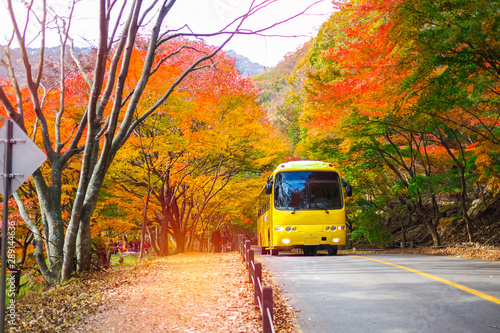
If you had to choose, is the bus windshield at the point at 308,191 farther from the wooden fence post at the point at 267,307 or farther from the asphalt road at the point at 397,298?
the wooden fence post at the point at 267,307

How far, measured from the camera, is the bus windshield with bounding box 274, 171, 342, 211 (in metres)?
15.8

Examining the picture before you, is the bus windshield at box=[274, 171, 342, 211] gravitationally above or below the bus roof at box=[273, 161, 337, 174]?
below

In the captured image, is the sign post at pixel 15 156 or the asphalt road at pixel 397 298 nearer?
the asphalt road at pixel 397 298

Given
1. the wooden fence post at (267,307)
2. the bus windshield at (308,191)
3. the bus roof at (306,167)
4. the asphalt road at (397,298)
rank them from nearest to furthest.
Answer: the wooden fence post at (267,307) → the asphalt road at (397,298) → the bus windshield at (308,191) → the bus roof at (306,167)

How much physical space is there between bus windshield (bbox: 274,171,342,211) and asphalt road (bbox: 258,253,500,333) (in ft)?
15.5

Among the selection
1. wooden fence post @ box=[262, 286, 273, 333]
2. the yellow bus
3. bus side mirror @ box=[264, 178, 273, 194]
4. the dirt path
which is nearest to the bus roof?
the yellow bus

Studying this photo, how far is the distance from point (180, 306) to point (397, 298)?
3756mm

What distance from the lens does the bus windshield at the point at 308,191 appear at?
51.8 ft

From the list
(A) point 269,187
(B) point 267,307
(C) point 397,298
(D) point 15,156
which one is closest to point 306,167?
(A) point 269,187

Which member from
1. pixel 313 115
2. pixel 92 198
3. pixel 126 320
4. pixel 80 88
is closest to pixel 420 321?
pixel 126 320

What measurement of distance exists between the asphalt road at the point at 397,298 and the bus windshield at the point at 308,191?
473cm

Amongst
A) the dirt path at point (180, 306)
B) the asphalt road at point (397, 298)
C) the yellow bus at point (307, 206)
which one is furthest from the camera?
the yellow bus at point (307, 206)

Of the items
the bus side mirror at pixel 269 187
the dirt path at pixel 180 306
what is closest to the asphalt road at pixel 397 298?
the dirt path at pixel 180 306

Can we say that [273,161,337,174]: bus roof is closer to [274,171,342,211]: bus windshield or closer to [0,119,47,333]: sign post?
[274,171,342,211]: bus windshield
